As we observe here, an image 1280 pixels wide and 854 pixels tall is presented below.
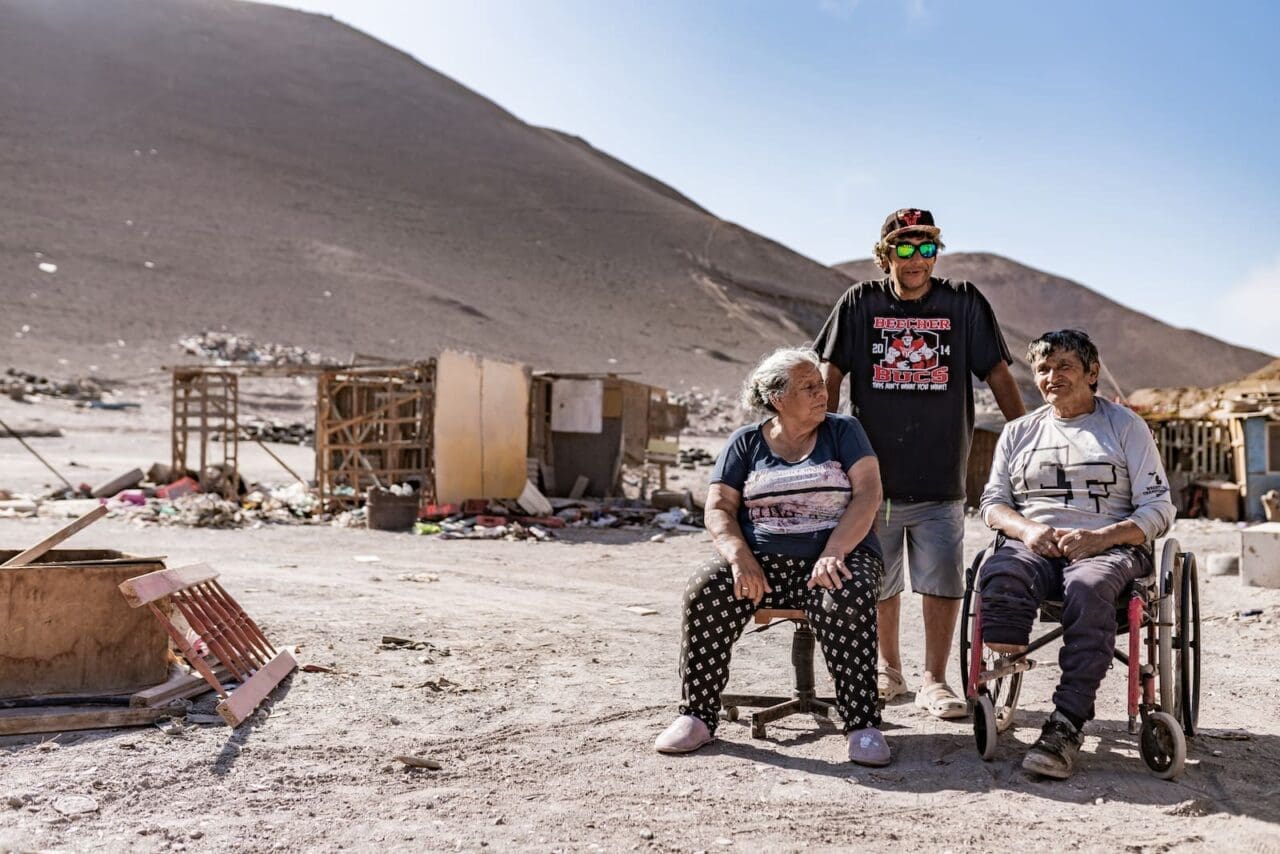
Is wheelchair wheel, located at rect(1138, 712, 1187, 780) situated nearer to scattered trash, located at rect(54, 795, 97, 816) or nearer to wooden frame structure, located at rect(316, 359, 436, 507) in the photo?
scattered trash, located at rect(54, 795, 97, 816)

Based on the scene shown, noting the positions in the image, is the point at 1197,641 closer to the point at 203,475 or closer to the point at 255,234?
the point at 203,475

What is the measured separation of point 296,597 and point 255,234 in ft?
182

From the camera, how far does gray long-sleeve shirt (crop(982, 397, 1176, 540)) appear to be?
12.0ft

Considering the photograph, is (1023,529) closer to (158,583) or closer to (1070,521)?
(1070,521)

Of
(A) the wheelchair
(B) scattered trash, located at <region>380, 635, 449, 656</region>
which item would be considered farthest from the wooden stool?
(B) scattered trash, located at <region>380, 635, 449, 656</region>

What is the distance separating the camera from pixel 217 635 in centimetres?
462

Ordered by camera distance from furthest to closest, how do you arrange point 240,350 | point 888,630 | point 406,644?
1. point 240,350
2. point 406,644
3. point 888,630

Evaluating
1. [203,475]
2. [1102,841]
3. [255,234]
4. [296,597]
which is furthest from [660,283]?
[1102,841]

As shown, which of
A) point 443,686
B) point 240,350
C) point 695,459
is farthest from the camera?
point 240,350

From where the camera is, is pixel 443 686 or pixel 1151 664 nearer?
pixel 1151 664

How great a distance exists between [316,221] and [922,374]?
63.4 meters

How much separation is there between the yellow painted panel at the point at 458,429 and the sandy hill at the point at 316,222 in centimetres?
2705

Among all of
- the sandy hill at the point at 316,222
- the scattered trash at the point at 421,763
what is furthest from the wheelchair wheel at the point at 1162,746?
the sandy hill at the point at 316,222

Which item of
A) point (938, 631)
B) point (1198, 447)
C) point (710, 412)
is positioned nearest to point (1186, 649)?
point (938, 631)
